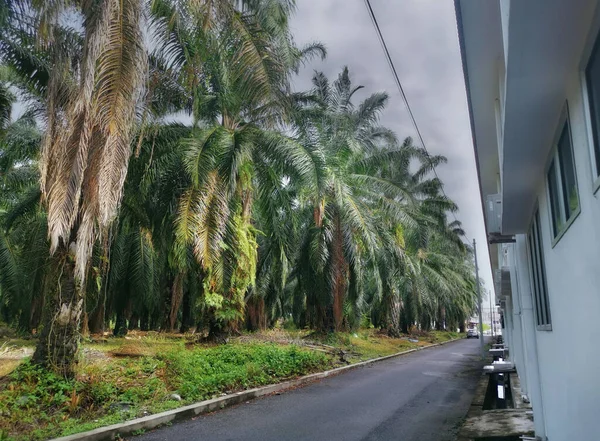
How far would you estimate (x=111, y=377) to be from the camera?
10.7 meters

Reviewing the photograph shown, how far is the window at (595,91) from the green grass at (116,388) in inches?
286

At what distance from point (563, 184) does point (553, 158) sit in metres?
0.39

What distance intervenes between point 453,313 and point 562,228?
65680 mm

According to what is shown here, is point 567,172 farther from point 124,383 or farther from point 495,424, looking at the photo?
point 124,383

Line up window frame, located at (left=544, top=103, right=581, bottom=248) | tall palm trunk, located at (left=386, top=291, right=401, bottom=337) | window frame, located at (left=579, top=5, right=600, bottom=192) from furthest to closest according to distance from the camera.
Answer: tall palm trunk, located at (left=386, top=291, right=401, bottom=337), window frame, located at (left=544, top=103, right=581, bottom=248), window frame, located at (left=579, top=5, right=600, bottom=192)

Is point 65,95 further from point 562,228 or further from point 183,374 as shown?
point 562,228

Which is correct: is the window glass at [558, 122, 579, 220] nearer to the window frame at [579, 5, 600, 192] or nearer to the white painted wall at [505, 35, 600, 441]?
the white painted wall at [505, 35, 600, 441]

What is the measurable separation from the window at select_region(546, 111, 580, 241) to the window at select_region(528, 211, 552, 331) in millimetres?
1377

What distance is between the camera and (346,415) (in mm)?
10586

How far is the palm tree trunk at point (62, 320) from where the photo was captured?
9922mm

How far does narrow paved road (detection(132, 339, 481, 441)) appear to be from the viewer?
875 centimetres

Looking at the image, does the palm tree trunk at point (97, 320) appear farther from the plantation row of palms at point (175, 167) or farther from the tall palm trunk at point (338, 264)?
the tall palm trunk at point (338, 264)

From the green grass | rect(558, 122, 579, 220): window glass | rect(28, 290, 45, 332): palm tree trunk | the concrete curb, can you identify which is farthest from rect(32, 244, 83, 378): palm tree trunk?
rect(558, 122, 579, 220): window glass

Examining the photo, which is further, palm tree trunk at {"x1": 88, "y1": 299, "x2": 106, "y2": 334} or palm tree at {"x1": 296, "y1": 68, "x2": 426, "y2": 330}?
palm tree trunk at {"x1": 88, "y1": 299, "x2": 106, "y2": 334}
